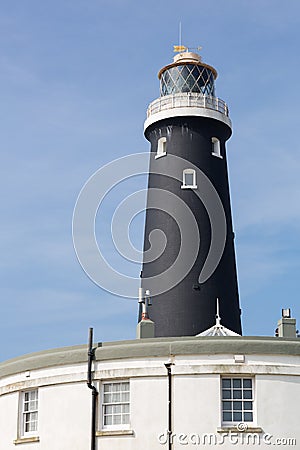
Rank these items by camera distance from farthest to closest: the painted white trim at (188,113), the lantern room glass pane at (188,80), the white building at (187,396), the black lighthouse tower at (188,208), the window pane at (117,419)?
the lantern room glass pane at (188,80), the painted white trim at (188,113), the black lighthouse tower at (188,208), the window pane at (117,419), the white building at (187,396)

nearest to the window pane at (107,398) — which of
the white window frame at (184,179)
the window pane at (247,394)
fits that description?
the window pane at (247,394)

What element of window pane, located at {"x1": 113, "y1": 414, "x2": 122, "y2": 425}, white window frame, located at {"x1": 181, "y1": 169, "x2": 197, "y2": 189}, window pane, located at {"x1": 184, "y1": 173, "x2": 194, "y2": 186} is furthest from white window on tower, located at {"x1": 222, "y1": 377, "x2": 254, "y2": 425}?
window pane, located at {"x1": 184, "y1": 173, "x2": 194, "y2": 186}

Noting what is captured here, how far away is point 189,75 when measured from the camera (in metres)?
41.1

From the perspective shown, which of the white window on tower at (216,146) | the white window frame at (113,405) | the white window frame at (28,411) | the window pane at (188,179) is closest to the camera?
the white window frame at (113,405)

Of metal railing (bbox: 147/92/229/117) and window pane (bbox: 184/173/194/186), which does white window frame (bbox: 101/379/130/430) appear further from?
metal railing (bbox: 147/92/229/117)

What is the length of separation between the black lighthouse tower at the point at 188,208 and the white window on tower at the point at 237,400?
1006 centimetres

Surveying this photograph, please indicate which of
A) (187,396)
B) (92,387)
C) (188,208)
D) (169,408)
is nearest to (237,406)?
(187,396)

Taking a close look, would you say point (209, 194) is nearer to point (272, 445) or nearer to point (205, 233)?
point (205, 233)

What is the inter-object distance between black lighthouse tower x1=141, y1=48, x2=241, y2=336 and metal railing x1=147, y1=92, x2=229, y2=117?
44 millimetres

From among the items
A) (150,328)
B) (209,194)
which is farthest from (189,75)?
(150,328)

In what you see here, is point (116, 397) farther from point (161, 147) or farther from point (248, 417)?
point (161, 147)

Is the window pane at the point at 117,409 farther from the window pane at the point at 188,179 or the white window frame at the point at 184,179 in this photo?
the window pane at the point at 188,179

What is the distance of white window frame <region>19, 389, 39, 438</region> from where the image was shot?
92.0 feet

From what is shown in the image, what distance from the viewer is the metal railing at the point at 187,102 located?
131ft
